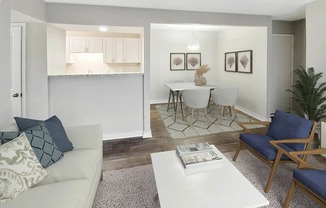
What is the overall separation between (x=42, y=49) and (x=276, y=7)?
4239mm

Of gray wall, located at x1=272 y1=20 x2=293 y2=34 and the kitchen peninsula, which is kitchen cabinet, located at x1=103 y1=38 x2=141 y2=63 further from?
gray wall, located at x1=272 y1=20 x2=293 y2=34

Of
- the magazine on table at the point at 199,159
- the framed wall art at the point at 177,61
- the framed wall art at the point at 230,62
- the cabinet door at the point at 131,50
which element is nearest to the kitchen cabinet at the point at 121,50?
the cabinet door at the point at 131,50

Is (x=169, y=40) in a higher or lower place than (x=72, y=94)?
higher

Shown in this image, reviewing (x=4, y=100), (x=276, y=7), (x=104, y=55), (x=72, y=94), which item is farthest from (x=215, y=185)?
(x=104, y=55)

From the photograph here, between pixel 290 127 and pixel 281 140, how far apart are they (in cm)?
33

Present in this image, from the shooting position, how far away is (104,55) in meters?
5.38

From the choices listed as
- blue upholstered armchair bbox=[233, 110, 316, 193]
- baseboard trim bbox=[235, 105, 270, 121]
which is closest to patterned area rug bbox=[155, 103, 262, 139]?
baseboard trim bbox=[235, 105, 270, 121]

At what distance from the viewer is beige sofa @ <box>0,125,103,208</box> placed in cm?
125

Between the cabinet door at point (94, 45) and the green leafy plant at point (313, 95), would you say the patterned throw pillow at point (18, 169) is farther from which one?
the cabinet door at point (94, 45)

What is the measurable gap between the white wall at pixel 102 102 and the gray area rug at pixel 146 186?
1228mm

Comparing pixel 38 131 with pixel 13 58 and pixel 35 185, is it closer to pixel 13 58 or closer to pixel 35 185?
pixel 35 185

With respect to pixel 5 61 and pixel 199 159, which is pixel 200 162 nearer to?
pixel 199 159

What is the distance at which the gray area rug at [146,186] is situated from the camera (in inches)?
74.5

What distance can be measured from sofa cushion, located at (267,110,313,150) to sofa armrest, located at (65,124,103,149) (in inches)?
86.0
